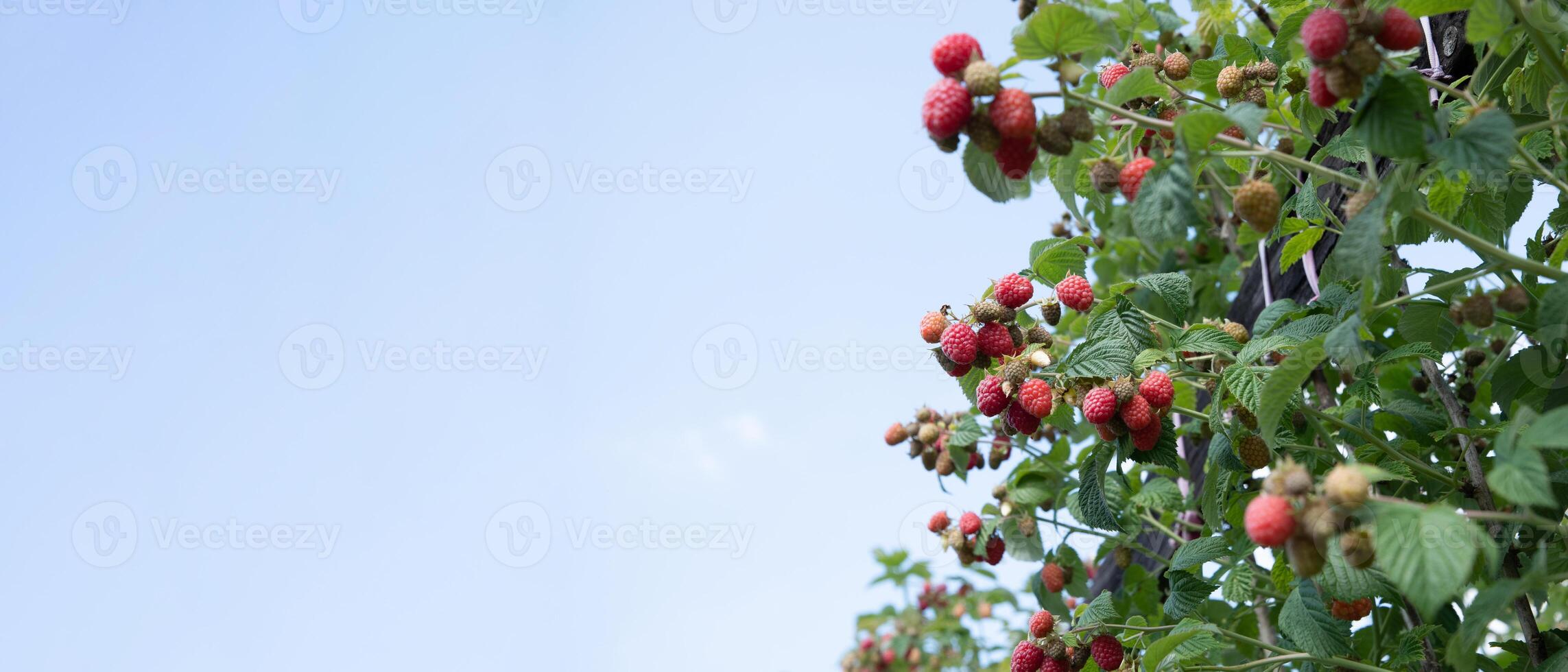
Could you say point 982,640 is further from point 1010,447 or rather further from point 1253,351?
point 1253,351

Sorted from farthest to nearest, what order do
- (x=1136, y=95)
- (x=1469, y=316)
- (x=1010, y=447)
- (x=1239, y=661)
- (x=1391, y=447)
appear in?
(x=1010, y=447) → (x=1239, y=661) → (x=1391, y=447) → (x=1469, y=316) → (x=1136, y=95)

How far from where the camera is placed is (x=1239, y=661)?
2.27 m

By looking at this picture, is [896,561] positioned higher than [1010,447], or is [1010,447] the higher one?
[1010,447]

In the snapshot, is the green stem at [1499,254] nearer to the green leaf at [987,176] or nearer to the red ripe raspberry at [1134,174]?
the red ripe raspberry at [1134,174]

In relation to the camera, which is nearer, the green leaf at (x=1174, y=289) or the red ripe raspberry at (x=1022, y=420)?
the red ripe raspberry at (x=1022, y=420)

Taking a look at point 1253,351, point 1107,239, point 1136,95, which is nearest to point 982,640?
point 1107,239

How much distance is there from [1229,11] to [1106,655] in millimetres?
1575

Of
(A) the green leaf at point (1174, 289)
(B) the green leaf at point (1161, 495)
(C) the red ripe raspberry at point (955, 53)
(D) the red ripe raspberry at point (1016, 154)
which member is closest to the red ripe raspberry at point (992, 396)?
(A) the green leaf at point (1174, 289)

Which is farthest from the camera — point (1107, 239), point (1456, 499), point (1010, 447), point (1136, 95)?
point (1107, 239)

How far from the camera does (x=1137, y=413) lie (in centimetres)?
146

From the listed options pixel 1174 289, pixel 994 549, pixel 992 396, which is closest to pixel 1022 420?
pixel 992 396

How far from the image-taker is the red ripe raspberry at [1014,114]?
1098 mm

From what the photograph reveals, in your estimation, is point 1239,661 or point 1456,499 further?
point 1239,661

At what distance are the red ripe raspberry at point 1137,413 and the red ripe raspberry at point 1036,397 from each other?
11 cm
